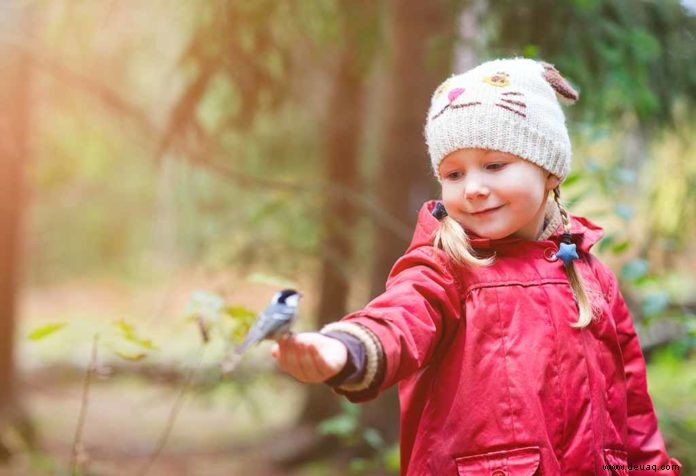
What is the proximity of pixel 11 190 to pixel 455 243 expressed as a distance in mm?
6609

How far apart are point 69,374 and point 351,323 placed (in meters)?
11.4

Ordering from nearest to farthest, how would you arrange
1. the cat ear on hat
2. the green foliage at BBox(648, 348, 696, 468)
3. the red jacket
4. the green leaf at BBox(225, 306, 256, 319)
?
the red jacket < the cat ear on hat < the green leaf at BBox(225, 306, 256, 319) < the green foliage at BBox(648, 348, 696, 468)

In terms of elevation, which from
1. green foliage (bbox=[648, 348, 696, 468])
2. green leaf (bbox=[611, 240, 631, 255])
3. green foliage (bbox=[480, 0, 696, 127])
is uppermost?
green foliage (bbox=[480, 0, 696, 127])

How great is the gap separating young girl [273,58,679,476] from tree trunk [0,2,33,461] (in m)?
5.75

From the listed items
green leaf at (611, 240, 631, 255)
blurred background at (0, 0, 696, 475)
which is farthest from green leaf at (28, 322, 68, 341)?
green leaf at (611, 240, 631, 255)

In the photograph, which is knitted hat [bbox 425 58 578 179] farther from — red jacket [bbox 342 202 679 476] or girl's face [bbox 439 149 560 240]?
red jacket [bbox 342 202 679 476]

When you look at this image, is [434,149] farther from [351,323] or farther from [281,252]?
[281,252]

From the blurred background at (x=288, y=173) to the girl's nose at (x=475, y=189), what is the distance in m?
0.92

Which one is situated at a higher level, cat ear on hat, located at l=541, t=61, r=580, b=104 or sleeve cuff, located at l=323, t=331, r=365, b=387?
cat ear on hat, located at l=541, t=61, r=580, b=104

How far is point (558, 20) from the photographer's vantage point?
4707mm

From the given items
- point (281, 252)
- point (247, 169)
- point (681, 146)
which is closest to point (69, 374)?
point (247, 169)

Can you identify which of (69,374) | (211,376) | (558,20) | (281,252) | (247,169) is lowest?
(69,374)

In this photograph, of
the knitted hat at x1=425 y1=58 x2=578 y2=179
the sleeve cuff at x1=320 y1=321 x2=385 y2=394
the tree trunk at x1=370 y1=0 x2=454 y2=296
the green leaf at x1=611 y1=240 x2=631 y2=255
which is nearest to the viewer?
the sleeve cuff at x1=320 y1=321 x2=385 y2=394

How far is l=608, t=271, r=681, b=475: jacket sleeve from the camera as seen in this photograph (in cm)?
264
